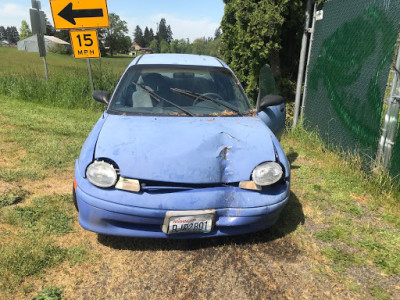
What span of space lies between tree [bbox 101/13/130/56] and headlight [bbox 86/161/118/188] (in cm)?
8954

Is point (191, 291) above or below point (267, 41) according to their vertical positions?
below

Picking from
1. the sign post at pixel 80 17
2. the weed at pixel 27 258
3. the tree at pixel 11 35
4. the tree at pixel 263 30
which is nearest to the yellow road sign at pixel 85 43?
the sign post at pixel 80 17

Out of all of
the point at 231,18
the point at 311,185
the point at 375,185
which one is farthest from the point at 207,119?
the point at 231,18

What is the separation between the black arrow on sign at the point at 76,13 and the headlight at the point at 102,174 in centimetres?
606

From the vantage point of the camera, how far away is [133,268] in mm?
2438

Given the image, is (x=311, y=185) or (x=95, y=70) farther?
(x=95, y=70)

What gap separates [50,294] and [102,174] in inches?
35.9

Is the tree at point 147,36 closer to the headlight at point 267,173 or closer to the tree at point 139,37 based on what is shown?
the tree at point 139,37

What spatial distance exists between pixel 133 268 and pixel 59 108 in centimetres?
771

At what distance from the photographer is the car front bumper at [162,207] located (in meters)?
2.27

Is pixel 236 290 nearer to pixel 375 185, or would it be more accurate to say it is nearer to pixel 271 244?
pixel 271 244

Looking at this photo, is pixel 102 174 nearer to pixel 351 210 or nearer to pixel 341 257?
pixel 341 257

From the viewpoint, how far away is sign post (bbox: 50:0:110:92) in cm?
712

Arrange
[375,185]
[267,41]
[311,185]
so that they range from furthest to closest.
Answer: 1. [267,41]
2. [311,185]
3. [375,185]
